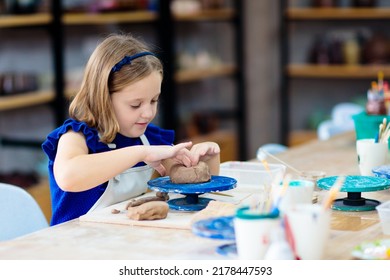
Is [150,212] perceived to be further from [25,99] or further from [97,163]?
[25,99]

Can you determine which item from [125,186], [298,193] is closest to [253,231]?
[298,193]

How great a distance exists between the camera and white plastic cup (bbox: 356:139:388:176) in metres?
2.50

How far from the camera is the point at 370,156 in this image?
251cm

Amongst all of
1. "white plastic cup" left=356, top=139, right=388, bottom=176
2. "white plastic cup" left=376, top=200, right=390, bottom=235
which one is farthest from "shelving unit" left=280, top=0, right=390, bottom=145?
"white plastic cup" left=376, top=200, right=390, bottom=235

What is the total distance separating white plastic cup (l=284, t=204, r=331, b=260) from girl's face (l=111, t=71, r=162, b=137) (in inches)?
36.5

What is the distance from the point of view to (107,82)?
7.69ft

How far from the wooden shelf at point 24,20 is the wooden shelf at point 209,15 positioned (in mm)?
1259

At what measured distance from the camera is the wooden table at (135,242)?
1.74m

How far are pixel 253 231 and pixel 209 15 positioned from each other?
4.74 m

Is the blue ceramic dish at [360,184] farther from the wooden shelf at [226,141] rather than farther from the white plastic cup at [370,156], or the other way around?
the wooden shelf at [226,141]

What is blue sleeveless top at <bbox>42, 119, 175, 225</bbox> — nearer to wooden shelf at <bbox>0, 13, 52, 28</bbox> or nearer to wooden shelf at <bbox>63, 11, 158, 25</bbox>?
wooden shelf at <bbox>0, 13, 52, 28</bbox>
